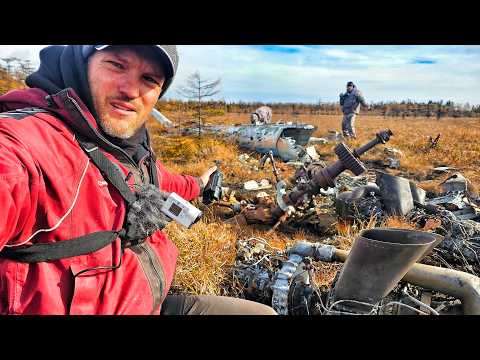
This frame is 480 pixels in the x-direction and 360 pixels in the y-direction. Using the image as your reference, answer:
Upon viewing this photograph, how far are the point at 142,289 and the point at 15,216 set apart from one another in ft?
2.26

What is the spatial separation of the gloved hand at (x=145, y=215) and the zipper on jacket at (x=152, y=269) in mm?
56

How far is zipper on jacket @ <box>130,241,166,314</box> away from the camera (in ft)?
5.70

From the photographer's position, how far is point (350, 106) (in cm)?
1109

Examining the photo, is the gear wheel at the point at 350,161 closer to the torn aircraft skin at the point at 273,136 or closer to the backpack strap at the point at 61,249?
the backpack strap at the point at 61,249

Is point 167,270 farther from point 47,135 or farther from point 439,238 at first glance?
point 439,238

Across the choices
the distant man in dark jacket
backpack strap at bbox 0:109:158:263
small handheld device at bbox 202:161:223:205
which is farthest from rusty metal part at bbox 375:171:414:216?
the distant man in dark jacket

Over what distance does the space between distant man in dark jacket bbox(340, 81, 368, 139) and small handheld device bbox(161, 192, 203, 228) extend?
10.2 meters

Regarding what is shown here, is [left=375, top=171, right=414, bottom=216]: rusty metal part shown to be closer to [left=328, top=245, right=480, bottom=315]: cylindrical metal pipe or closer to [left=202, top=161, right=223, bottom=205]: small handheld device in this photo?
[left=328, top=245, right=480, bottom=315]: cylindrical metal pipe

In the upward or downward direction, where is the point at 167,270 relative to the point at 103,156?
downward

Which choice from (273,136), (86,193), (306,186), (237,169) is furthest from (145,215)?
A: (273,136)

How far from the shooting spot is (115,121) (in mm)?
1822

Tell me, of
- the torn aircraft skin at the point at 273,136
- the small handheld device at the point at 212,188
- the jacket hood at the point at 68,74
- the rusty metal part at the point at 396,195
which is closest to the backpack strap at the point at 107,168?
the jacket hood at the point at 68,74

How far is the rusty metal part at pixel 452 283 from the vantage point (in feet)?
6.76

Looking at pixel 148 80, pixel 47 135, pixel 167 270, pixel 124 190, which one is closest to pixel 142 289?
pixel 167 270
